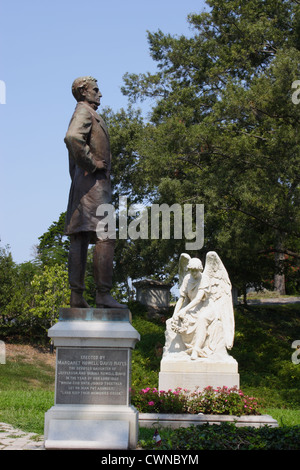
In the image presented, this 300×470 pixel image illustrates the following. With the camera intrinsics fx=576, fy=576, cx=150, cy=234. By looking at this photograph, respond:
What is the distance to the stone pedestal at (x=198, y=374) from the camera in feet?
38.2

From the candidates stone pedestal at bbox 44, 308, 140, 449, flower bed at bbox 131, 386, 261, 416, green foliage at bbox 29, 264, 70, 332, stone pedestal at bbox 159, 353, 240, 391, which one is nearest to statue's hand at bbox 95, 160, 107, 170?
stone pedestal at bbox 44, 308, 140, 449

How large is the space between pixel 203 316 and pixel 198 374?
129cm

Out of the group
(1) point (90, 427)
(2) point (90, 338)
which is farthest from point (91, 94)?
(1) point (90, 427)

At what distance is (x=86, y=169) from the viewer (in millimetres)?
6949

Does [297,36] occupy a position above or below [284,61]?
above

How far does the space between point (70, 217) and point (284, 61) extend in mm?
10426

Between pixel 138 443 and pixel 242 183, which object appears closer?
pixel 138 443

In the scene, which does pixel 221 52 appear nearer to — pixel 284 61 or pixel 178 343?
pixel 284 61

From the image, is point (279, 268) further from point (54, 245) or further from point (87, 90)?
point (87, 90)

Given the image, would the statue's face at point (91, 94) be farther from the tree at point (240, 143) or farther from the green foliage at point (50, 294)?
the green foliage at point (50, 294)

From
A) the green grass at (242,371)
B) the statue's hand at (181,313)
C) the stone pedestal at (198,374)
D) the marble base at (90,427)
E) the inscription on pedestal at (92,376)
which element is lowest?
the green grass at (242,371)

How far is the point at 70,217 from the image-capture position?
708 centimetres

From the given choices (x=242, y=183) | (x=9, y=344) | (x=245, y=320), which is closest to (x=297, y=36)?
(x=242, y=183)

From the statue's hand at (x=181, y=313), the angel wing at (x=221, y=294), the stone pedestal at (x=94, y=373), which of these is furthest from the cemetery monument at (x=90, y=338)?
the angel wing at (x=221, y=294)
